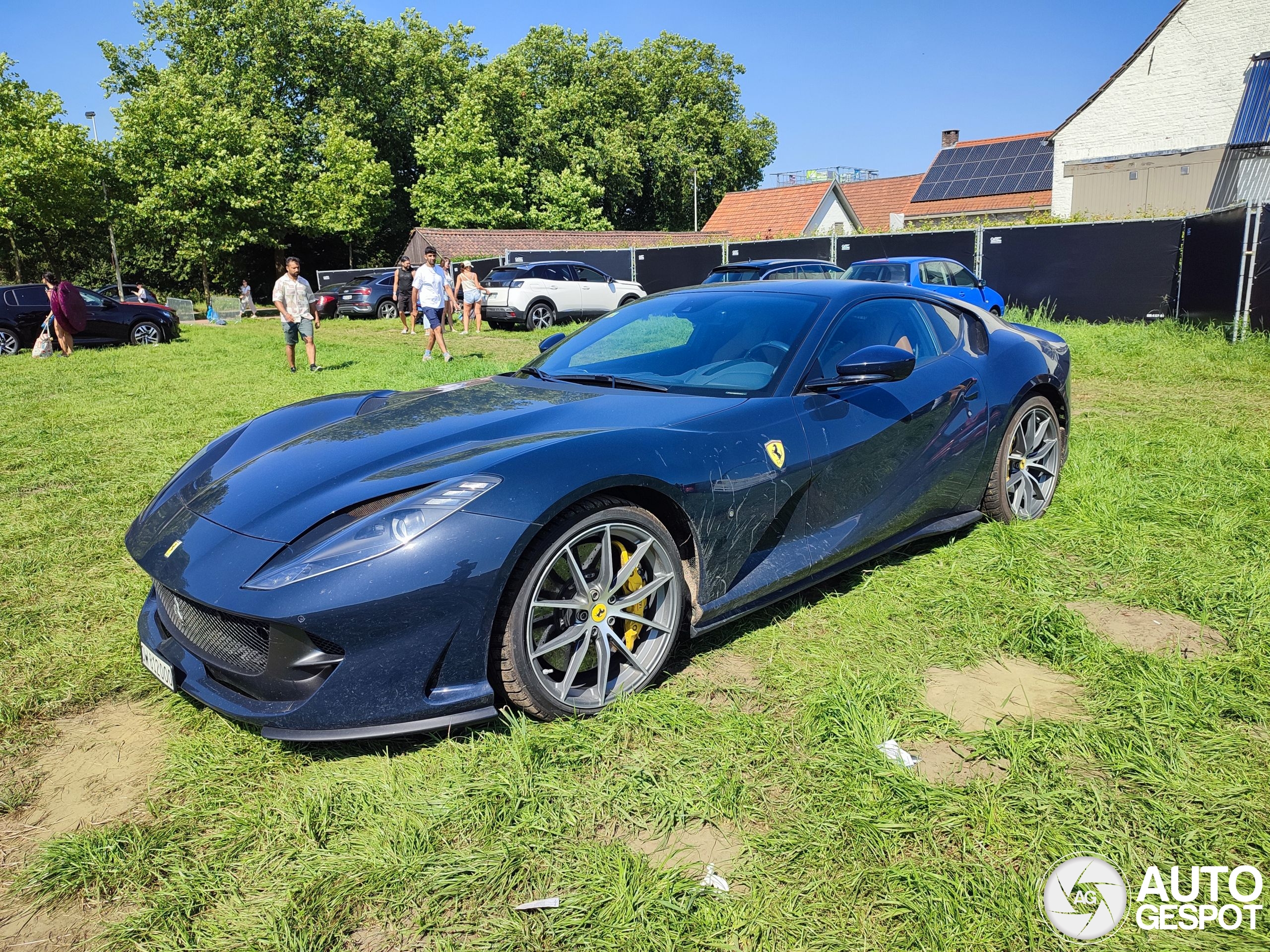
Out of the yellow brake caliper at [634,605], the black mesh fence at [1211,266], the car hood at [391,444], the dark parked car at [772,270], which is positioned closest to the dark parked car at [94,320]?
the dark parked car at [772,270]

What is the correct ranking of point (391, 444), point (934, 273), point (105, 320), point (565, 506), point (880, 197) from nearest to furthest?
point (565, 506)
point (391, 444)
point (934, 273)
point (105, 320)
point (880, 197)

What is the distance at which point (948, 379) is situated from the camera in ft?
13.2

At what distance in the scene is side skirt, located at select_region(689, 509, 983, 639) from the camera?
3.10 metres

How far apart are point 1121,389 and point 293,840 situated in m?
9.54

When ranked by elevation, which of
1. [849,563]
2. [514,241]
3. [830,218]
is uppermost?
[830,218]

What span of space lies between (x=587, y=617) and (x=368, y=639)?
2.35ft

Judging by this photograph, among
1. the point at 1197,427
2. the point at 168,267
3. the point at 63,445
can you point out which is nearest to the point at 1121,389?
the point at 1197,427

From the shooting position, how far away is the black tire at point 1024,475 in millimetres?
4391

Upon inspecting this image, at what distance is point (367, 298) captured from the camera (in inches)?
1025

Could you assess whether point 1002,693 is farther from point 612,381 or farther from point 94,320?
point 94,320

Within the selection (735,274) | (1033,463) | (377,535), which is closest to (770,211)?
(735,274)

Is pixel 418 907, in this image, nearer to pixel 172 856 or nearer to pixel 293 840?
pixel 293 840

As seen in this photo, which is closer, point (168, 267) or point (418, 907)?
point (418, 907)

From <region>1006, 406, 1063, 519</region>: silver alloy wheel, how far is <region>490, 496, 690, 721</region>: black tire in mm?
2424
